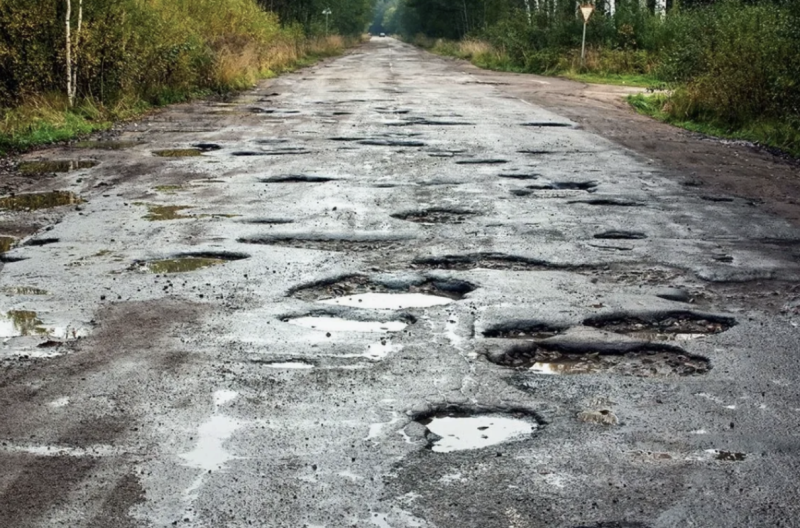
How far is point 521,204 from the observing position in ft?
29.5

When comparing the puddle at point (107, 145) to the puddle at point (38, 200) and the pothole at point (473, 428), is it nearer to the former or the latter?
the puddle at point (38, 200)

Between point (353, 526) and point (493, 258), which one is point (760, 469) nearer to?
point (353, 526)

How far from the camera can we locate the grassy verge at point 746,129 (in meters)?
13.2

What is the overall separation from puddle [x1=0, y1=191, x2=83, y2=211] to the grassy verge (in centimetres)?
871

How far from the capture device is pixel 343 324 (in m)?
5.53

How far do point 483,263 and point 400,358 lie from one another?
2.05 meters

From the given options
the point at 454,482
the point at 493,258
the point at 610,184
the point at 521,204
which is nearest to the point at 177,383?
the point at 454,482

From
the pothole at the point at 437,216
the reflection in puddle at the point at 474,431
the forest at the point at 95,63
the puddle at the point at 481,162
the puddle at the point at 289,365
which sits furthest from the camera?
the forest at the point at 95,63

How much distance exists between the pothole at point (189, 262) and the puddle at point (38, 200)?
96.4 inches

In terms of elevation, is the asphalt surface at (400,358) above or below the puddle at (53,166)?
below

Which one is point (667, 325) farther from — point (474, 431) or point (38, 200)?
point (38, 200)

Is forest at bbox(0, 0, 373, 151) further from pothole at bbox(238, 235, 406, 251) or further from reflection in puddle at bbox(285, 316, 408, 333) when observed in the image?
reflection in puddle at bbox(285, 316, 408, 333)

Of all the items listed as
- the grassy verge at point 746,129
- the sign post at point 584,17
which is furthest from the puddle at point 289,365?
the sign post at point 584,17

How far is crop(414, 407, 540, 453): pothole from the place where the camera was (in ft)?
13.1
